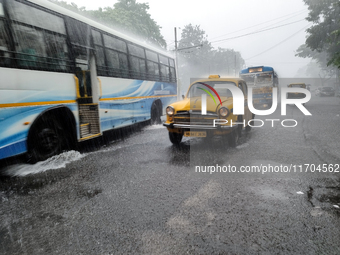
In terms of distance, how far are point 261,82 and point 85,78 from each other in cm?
1505

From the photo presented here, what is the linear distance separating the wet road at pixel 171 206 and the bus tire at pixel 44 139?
0.86ft

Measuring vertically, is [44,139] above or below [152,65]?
below

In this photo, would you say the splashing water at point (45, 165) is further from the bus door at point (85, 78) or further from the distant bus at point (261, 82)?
the distant bus at point (261, 82)

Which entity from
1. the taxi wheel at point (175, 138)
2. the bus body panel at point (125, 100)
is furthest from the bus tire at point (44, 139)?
the taxi wheel at point (175, 138)

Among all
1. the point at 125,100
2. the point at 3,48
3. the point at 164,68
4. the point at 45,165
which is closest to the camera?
the point at 3,48

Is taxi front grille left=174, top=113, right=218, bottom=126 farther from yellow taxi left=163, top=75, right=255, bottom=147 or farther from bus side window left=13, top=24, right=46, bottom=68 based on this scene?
bus side window left=13, top=24, right=46, bottom=68

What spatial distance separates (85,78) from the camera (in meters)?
6.89

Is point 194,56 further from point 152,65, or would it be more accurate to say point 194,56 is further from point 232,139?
point 232,139

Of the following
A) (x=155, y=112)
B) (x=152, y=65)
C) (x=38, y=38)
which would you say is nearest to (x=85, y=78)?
(x=38, y=38)

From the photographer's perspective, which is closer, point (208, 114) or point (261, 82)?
point (208, 114)

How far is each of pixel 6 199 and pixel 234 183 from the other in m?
3.51

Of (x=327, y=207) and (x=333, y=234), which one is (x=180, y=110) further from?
(x=333, y=234)

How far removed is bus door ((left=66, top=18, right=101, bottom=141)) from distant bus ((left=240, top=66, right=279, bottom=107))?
44.7 ft

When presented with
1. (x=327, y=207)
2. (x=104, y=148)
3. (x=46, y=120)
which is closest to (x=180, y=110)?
(x=104, y=148)
